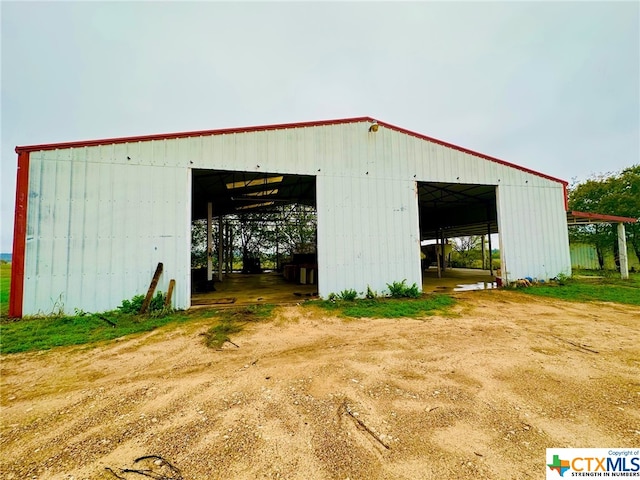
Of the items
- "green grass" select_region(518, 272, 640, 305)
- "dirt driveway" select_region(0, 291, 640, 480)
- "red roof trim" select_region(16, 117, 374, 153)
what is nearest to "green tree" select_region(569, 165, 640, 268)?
"green grass" select_region(518, 272, 640, 305)

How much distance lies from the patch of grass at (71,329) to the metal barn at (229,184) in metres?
0.45

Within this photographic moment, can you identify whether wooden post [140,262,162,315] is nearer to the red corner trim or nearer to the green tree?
the red corner trim

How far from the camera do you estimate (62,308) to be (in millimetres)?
5266

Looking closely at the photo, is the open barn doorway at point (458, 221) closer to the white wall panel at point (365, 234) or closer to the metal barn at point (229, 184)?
the metal barn at point (229, 184)

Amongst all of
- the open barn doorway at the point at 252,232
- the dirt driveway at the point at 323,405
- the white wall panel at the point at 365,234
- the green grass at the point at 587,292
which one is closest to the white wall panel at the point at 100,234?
the dirt driveway at the point at 323,405

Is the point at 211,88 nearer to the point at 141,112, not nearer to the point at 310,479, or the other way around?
the point at 141,112

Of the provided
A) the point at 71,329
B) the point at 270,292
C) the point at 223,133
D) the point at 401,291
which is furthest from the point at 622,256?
the point at 71,329

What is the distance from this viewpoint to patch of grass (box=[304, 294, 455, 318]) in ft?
18.3

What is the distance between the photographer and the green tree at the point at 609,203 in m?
13.1

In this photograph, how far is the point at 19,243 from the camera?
5125mm

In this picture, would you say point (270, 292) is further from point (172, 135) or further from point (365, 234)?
point (172, 135)

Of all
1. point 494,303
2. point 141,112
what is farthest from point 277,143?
point 141,112

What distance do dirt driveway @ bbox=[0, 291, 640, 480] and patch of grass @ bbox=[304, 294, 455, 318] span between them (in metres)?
1.41

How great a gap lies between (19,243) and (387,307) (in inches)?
305
